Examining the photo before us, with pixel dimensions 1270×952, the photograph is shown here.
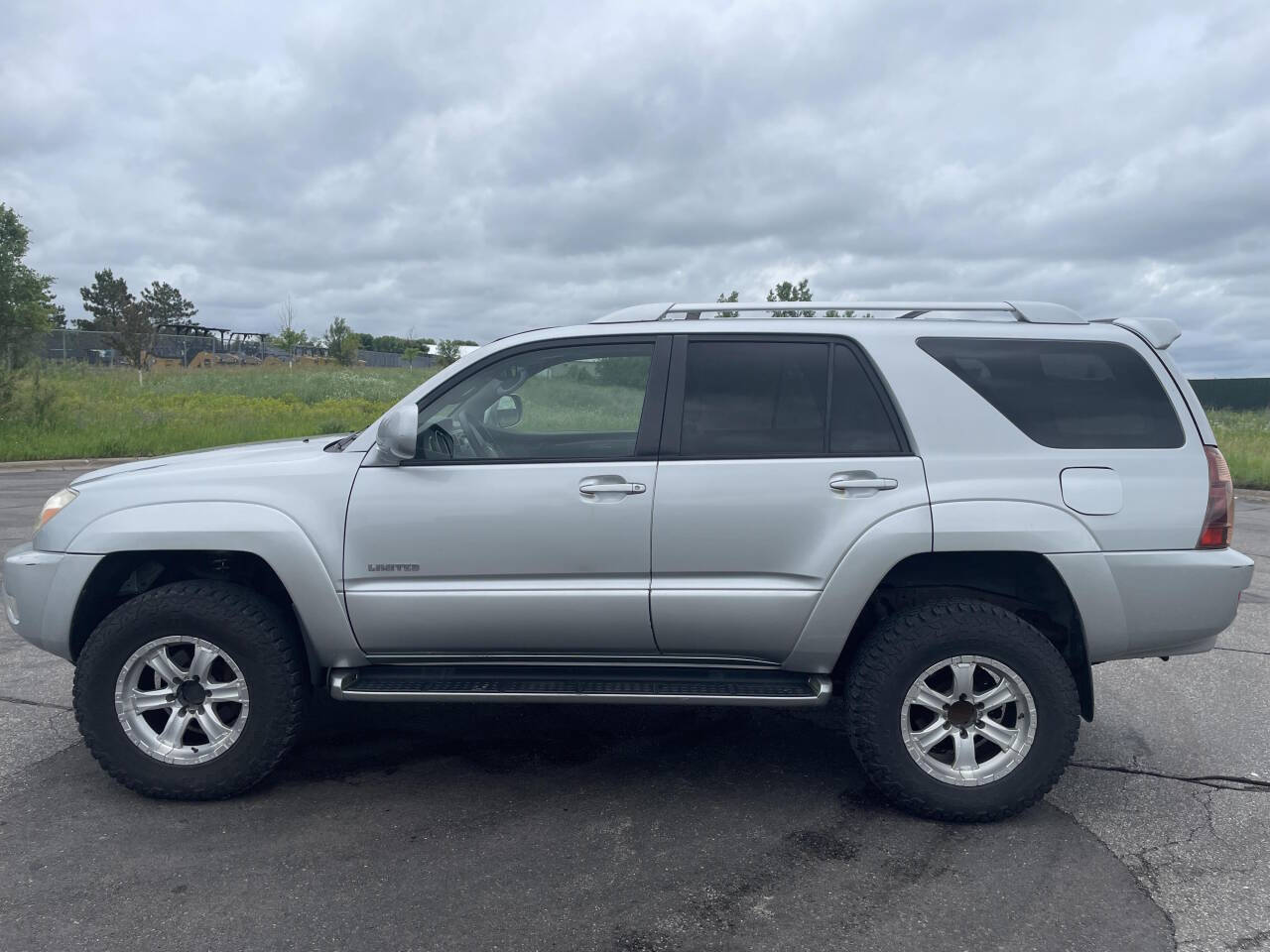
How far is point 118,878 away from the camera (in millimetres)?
3184

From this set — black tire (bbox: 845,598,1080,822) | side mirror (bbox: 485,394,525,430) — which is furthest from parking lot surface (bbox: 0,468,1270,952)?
side mirror (bbox: 485,394,525,430)

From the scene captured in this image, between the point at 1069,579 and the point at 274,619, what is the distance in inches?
117

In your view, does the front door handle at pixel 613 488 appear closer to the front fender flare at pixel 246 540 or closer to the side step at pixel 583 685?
the side step at pixel 583 685

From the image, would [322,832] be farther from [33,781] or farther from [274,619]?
[33,781]

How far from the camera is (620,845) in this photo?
345cm

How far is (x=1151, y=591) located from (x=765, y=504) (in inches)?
56.9

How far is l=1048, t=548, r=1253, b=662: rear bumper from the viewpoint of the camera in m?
3.60

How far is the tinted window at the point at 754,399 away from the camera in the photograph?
3.76 meters

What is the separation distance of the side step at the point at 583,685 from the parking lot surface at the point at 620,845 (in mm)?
453

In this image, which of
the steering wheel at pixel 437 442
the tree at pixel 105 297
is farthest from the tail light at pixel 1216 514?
the tree at pixel 105 297

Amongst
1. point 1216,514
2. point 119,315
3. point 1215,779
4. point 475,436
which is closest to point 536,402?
point 475,436

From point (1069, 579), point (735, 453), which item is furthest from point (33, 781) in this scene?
point (1069, 579)

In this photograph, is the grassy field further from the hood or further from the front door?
the hood

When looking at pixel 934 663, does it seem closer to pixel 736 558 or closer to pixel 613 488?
pixel 736 558
